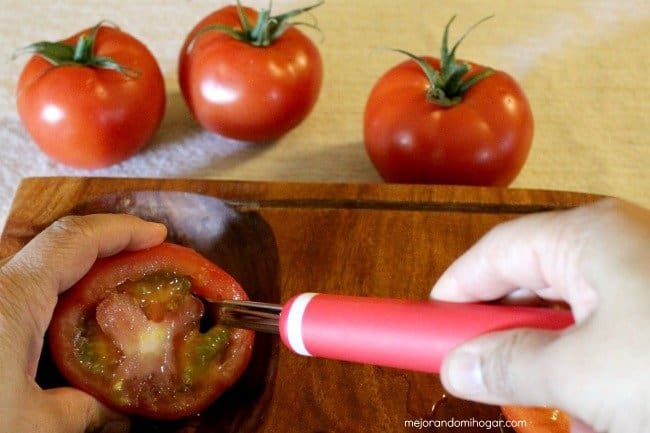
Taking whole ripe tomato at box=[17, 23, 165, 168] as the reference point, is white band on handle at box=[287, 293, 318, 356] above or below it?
above

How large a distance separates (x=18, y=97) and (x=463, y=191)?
0.50m

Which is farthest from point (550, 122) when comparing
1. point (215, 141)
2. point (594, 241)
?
point (594, 241)

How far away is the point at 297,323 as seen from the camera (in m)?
0.48

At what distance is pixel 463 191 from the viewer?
0.68 meters

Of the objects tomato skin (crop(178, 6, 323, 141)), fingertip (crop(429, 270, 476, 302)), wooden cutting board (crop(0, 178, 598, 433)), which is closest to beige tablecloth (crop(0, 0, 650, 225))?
tomato skin (crop(178, 6, 323, 141))

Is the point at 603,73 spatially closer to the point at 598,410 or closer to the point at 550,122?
the point at 550,122

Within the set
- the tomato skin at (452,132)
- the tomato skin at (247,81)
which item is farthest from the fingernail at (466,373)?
the tomato skin at (247,81)

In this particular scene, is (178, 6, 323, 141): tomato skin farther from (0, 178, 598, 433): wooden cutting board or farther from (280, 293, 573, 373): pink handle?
(280, 293, 573, 373): pink handle

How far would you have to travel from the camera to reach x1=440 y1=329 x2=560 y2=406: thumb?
39 cm

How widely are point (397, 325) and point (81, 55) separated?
0.51 m

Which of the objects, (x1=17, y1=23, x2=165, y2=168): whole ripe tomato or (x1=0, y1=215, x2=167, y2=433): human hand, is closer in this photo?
(x1=0, y1=215, x2=167, y2=433): human hand

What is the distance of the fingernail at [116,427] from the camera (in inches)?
23.0

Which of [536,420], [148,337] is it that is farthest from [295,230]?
[536,420]

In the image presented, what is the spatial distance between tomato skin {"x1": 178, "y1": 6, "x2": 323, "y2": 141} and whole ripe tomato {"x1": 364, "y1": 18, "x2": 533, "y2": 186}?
0.32 ft
